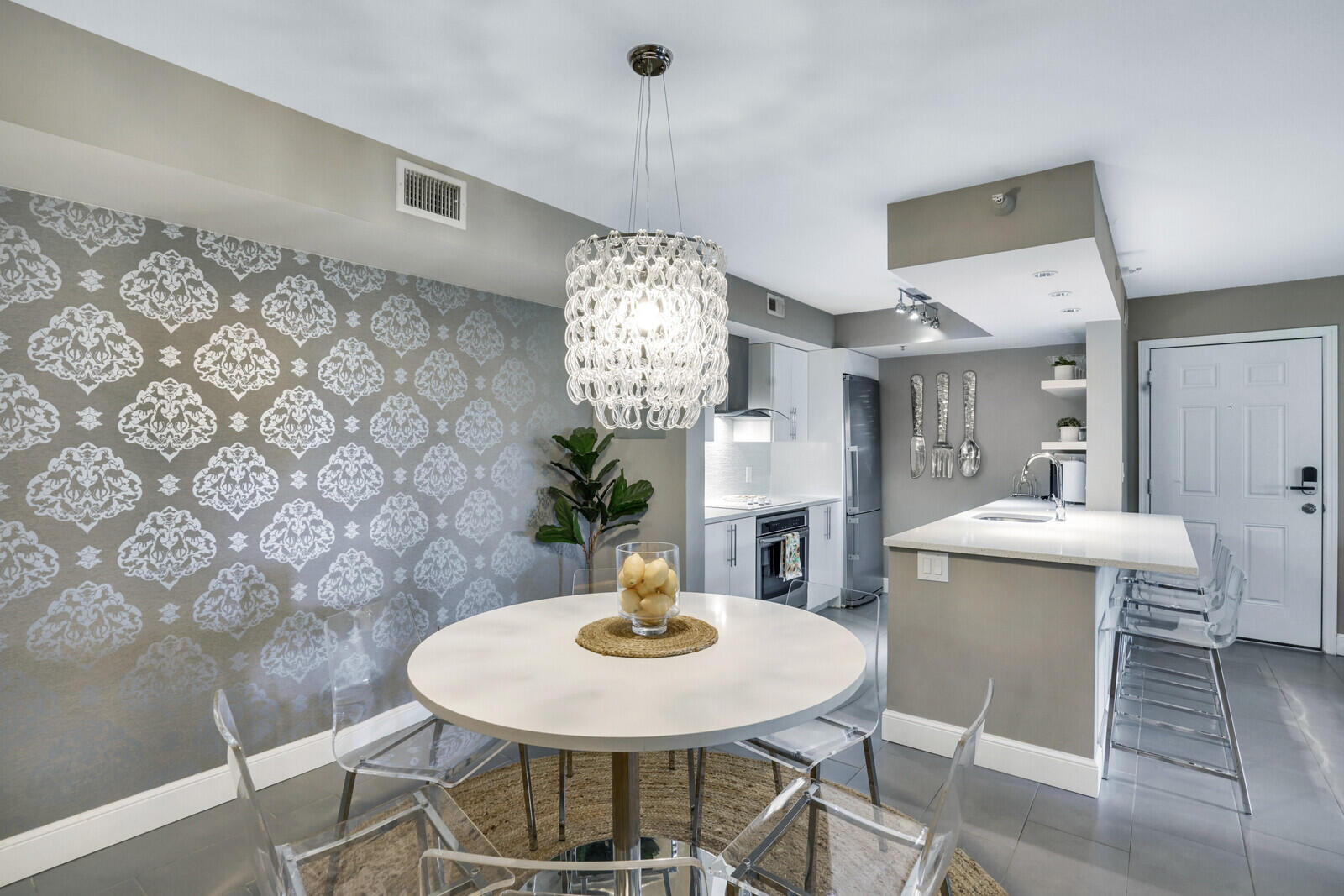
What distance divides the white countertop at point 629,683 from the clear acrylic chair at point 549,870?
0.21m

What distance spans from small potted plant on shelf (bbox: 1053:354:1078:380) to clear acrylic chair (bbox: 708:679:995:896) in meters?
3.93

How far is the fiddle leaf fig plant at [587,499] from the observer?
3.52m

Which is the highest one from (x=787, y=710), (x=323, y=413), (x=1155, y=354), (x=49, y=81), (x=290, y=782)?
(x=49, y=81)

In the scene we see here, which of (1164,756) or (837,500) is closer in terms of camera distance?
(1164,756)

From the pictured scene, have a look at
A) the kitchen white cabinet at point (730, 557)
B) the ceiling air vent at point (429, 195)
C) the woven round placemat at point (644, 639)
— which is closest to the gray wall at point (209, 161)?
the ceiling air vent at point (429, 195)

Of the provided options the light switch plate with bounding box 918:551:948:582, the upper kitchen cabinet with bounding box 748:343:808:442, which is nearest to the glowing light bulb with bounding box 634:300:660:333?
the light switch plate with bounding box 918:551:948:582

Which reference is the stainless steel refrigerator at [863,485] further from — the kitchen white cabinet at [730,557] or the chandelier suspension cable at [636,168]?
the chandelier suspension cable at [636,168]

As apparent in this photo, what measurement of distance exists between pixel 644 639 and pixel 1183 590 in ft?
10.9

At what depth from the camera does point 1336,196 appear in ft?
9.48

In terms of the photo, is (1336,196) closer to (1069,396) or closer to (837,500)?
(1069,396)

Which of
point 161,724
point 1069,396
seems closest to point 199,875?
point 161,724

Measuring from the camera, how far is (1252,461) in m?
4.43

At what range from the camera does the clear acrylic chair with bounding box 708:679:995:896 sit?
1.13 metres

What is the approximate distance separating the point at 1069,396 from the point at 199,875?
582 centimetres
